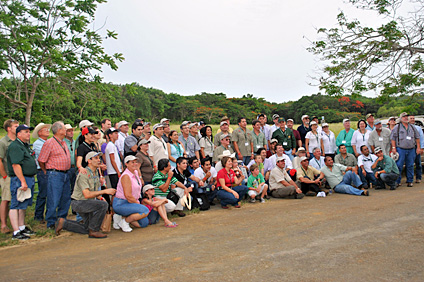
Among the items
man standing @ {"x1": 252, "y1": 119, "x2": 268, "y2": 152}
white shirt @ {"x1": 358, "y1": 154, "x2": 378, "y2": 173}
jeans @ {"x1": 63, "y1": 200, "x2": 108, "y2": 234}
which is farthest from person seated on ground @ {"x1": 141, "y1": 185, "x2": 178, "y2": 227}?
white shirt @ {"x1": 358, "y1": 154, "x2": 378, "y2": 173}

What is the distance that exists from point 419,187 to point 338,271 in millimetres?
7141

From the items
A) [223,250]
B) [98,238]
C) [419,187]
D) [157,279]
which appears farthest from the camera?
[419,187]

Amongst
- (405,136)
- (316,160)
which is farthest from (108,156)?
(405,136)

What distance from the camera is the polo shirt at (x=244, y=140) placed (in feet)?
31.3

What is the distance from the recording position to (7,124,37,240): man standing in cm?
564

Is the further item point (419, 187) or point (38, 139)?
point (419, 187)

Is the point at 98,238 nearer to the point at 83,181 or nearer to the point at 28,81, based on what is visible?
the point at 83,181

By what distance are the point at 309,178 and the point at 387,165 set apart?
2.43 meters

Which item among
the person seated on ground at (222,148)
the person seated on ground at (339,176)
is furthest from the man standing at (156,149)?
the person seated on ground at (339,176)

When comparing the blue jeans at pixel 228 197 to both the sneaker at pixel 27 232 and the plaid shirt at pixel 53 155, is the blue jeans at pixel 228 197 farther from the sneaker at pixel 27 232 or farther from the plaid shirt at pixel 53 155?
the sneaker at pixel 27 232

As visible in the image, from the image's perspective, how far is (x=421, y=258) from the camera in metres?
4.10

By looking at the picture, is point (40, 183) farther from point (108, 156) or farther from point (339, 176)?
point (339, 176)

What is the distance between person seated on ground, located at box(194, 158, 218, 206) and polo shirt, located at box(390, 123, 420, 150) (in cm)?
590

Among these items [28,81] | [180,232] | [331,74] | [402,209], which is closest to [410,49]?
[331,74]
